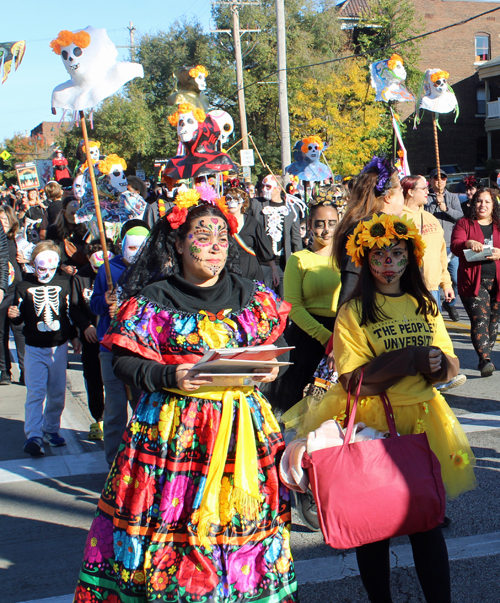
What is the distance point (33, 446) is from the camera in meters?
5.36

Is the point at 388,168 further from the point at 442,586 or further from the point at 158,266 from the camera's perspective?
the point at 442,586

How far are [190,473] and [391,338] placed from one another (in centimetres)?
108

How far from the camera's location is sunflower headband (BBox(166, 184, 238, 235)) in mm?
2857

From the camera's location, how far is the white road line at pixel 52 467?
503cm

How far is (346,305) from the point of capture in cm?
309

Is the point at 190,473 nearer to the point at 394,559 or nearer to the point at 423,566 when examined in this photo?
the point at 423,566

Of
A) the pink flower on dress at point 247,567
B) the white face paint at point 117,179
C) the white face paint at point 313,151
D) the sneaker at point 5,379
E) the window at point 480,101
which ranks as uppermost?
the window at point 480,101

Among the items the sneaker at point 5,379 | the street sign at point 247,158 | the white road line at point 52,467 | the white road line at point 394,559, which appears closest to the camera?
the white road line at point 394,559

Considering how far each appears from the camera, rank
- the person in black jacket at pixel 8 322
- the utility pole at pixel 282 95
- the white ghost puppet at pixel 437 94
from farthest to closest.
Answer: the utility pole at pixel 282 95, the white ghost puppet at pixel 437 94, the person in black jacket at pixel 8 322

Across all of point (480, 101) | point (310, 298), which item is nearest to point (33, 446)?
point (310, 298)

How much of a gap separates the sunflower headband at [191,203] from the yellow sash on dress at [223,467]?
74 centimetres

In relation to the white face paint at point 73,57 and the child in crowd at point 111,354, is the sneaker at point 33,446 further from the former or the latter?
the white face paint at point 73,57

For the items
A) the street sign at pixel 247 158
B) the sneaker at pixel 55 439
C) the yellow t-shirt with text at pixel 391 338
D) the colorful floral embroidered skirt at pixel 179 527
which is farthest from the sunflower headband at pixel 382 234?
the street sign at pixel 247 158

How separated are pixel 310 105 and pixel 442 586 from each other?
102 ft
